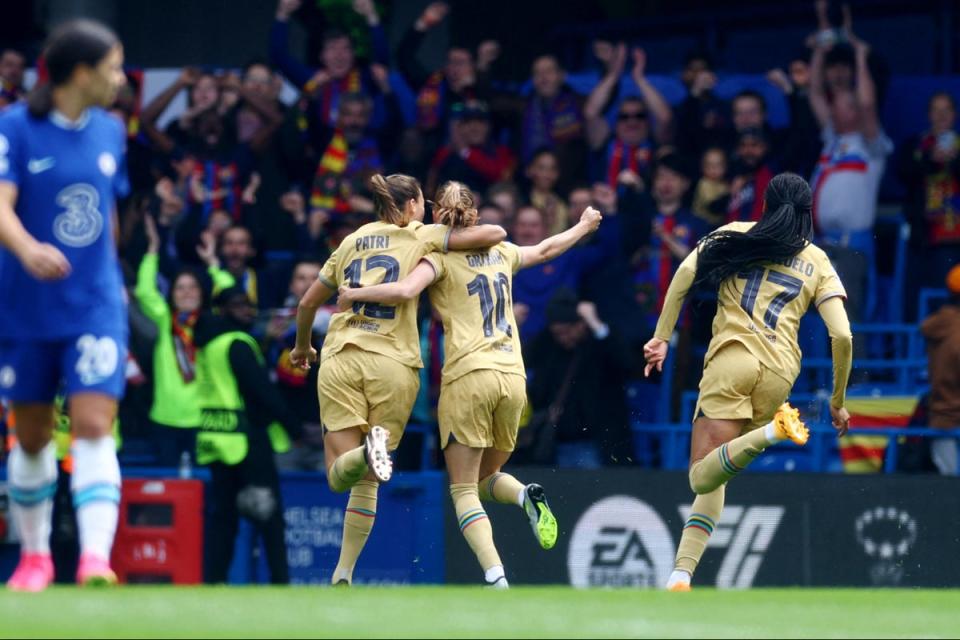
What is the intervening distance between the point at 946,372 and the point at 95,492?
8.15 metres

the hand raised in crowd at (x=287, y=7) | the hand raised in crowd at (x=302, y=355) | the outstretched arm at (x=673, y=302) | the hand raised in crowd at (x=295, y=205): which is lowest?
the hand raised in crowd at (x=302, y=355)

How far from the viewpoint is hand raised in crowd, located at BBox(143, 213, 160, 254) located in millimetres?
15406

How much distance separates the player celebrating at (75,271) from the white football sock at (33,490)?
0.30 meters

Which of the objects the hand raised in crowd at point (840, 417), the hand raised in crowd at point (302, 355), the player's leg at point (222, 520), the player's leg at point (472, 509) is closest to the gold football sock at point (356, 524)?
the player's leg at point (472, 509)

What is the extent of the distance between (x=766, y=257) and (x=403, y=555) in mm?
4748

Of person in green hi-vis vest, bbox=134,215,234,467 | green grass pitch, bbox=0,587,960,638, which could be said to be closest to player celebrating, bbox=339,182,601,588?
green grass pitch, bbox=0,587,960,638

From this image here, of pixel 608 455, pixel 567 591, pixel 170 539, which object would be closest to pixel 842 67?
pixel 608 455

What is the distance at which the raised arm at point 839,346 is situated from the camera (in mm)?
9930

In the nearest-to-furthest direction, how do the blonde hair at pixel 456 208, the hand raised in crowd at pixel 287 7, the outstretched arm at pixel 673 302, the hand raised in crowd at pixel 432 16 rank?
the outstretched arm at pixel 673 302 → the blonde hair at pixel 456 208 → the hand raised in crowd at pixel 432 16 → the hand raised in crowd at pixel 287 7

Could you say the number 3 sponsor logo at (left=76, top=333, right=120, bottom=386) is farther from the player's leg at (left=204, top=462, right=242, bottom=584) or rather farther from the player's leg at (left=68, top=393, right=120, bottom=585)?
the player's leg at (left=204, top=462, right=242, bottom=584)

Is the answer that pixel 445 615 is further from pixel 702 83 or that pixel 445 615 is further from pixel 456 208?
pixel 702 83

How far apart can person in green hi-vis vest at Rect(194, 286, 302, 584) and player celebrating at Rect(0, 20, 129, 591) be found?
6124mm

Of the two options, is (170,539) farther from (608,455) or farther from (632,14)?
(632,14)

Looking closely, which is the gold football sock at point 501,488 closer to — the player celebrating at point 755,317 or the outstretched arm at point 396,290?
the player celebrating at point 755,317
